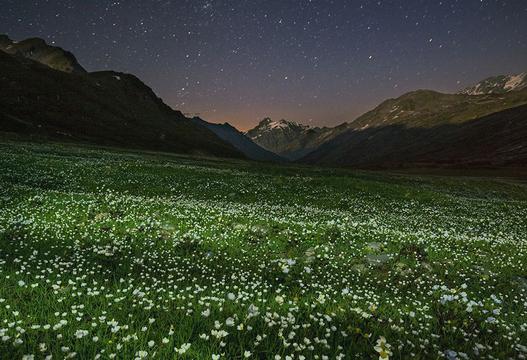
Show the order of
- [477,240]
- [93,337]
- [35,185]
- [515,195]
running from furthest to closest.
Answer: [515,195]
[35,185]
[477,240]
[93,337]

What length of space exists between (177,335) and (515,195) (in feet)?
188

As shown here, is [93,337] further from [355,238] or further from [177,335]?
[355,238]

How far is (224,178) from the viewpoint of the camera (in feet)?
122

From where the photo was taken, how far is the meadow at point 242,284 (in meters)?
5.93

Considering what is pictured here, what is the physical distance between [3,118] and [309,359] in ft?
614

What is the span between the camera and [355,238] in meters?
15.9

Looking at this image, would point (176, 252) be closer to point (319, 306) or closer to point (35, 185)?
point (319, 306)

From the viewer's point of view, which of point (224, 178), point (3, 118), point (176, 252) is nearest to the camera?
point (176, 252)

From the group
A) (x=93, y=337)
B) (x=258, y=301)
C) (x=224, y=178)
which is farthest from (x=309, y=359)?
(x=224, y=178)

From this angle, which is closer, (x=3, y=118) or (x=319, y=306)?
(x=319, y=306)

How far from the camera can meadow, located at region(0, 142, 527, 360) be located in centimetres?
593

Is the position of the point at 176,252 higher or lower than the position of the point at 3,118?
lower

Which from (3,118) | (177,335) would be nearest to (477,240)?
(177,335)

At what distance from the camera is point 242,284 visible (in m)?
9.21
